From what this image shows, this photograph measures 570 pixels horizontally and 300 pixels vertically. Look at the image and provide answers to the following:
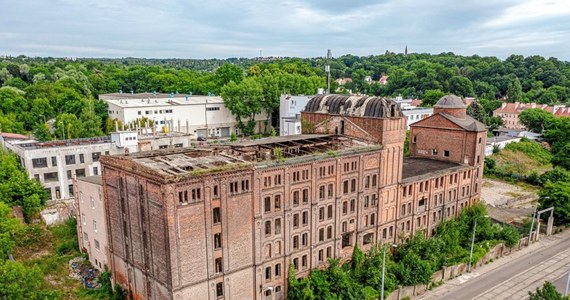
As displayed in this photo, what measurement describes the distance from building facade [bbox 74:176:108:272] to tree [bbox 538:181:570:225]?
6133 centimetres

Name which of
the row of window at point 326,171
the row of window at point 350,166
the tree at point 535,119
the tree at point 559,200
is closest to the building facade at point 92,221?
the row of window at point 326,171

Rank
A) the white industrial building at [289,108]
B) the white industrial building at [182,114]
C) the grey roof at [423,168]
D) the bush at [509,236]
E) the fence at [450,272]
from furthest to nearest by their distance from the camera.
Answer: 1. the white industrial building at [289,108]
2. the white industrial building at [182,114]
3. the bush at [509,236]
4. the grey roof at [423,168]
5. the fence at [450,272]

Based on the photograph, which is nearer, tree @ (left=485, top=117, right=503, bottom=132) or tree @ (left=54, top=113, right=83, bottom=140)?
tree @ (left=54, top=113, right=83, bottom=140)

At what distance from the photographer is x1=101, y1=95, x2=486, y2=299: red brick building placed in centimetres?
3500

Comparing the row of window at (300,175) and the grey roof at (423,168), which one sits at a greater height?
the row of window at (300,175)

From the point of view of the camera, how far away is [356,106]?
50844mm

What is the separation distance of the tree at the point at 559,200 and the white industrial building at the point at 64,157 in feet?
201

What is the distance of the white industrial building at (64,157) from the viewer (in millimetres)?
64438

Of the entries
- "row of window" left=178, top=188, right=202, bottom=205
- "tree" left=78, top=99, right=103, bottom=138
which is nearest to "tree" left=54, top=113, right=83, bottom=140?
"tree" left=78, top=99, right=103, bottom=138

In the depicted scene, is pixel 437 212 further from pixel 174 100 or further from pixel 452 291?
pixel 174 100

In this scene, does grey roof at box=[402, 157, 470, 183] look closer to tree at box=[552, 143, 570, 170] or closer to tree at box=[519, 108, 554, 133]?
tree at box=[552, 143, 570, 170]

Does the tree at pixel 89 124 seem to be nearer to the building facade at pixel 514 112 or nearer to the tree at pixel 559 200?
the tree at pixel 559 200

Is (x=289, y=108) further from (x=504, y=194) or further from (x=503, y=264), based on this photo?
(x=503, y=264)

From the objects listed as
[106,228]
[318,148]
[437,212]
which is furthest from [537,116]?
[106,228]
